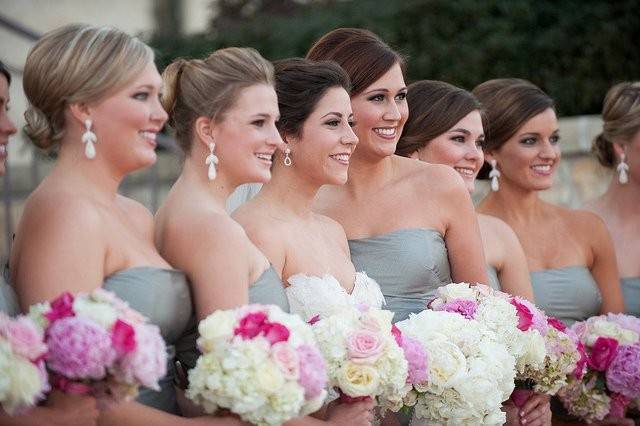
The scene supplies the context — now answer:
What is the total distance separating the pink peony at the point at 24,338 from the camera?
3.48 m

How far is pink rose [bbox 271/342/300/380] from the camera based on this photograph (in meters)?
3.87

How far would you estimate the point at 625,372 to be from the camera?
593cm

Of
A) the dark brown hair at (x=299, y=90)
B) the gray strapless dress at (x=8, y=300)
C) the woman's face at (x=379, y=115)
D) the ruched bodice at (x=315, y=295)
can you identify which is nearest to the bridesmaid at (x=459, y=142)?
the woman's face at (x=379, y=115)

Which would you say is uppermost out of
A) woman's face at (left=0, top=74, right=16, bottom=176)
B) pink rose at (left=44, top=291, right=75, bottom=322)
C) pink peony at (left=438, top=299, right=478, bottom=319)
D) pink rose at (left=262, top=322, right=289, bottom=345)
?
woman's face at (left=0, top=74, right=16, bottom=176)

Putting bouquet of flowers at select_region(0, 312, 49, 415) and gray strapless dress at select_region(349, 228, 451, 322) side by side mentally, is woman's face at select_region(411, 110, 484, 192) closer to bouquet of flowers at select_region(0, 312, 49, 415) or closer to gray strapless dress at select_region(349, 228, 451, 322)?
gray strapless dress at select_region(349, 228, 451, 322)

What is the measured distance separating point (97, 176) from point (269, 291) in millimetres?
733

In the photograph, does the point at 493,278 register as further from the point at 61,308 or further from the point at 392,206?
the point at 61,308

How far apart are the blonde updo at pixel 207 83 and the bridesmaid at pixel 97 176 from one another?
33 centimetres

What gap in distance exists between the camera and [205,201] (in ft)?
14.6

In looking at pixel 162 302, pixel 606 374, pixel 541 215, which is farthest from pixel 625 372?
pixel 162 302

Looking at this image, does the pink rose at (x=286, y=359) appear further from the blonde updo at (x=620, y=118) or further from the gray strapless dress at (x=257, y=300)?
the blonde updo at (x=620, y=118)

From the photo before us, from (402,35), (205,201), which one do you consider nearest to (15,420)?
(205,201)

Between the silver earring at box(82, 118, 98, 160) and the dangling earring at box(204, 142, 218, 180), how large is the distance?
0.52m

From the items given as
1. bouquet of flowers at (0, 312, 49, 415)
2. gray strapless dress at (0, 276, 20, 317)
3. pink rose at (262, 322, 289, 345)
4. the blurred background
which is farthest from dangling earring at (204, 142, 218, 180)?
the blurred background
